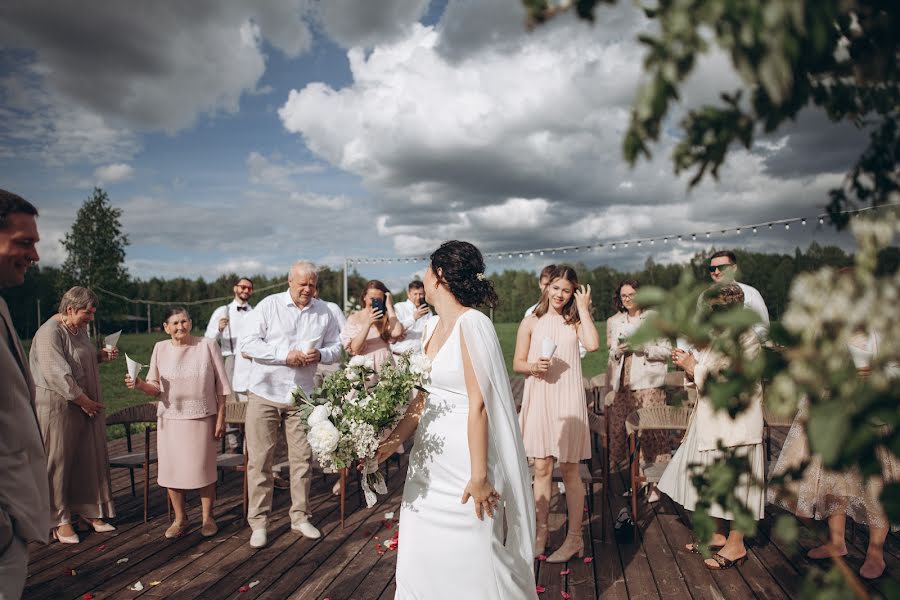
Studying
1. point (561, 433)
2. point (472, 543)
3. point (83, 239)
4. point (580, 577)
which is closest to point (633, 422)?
point (561, 433)

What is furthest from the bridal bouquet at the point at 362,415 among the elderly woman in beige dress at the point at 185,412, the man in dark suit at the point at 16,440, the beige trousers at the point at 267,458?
the elderly woman in beige dress at the point at 185,412

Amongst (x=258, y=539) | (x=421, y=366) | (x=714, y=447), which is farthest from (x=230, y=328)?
(x=714, y=447)

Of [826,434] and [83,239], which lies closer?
[826,434]

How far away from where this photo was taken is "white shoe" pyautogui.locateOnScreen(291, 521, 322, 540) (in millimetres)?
4570

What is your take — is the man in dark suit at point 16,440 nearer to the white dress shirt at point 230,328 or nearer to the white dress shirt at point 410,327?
the white dress shirt at point 410,327

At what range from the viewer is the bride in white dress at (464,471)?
2.61 m

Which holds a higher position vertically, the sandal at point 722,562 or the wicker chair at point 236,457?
the wicker chair at point 236,457

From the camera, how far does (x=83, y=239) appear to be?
92.2 ft

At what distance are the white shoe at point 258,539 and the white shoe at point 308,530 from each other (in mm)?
270

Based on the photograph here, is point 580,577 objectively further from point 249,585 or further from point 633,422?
point 249,585

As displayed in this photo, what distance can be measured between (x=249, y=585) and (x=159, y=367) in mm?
1990

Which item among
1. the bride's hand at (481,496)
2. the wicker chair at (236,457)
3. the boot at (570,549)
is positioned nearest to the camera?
the bride's hand at (481,496)

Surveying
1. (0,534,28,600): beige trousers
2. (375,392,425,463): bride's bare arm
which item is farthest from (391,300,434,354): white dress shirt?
(0,534,28,600): beige trousers

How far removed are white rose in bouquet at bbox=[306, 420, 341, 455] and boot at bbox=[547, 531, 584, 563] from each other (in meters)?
2.18
